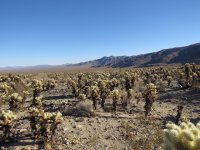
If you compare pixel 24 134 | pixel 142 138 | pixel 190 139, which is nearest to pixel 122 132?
pixel 142 138

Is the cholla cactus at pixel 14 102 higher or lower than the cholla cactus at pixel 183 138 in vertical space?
lower

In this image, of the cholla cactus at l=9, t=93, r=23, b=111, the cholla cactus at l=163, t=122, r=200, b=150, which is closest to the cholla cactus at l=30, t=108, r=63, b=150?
the cholla cactus at l=9, t=93, r=23, b=111

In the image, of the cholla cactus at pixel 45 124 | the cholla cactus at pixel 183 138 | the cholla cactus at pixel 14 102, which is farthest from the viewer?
the cholla cactus at pixel 14 102

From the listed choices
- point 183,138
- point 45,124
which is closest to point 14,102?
point 45,124

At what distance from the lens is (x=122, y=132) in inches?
558

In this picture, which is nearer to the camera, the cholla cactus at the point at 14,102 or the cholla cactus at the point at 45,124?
the cholla cactus at the point at 45,124

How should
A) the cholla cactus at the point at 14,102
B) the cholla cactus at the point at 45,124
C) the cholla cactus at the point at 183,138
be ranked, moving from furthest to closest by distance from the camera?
the cholla cactus at the point at 14,102 < the cholla cactus at the point at 45,124 < the cholla cactus at the point at 183,138

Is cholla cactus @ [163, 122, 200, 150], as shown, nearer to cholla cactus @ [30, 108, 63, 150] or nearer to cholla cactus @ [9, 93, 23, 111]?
cholla cactus @ [30, 108, 63, 150]

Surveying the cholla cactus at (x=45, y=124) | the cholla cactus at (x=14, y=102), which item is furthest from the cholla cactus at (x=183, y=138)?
the cholla cactus at (x=14, y=102)

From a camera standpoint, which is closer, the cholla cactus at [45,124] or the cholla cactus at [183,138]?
the cholla cactus at [183,138]

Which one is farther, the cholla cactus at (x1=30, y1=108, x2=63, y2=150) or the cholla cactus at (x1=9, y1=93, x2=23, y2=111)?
the cholla cactus at (x1=9, y1=93, x2=23, y2=111)

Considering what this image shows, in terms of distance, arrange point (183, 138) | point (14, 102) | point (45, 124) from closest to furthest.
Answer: point (183, 138) < point (45, 124) < point (14, 102)

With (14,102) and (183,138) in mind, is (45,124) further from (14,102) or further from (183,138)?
(183,138)

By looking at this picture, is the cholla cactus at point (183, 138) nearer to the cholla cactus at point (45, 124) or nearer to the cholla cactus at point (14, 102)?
the cholla cactus at point (45, 124)
